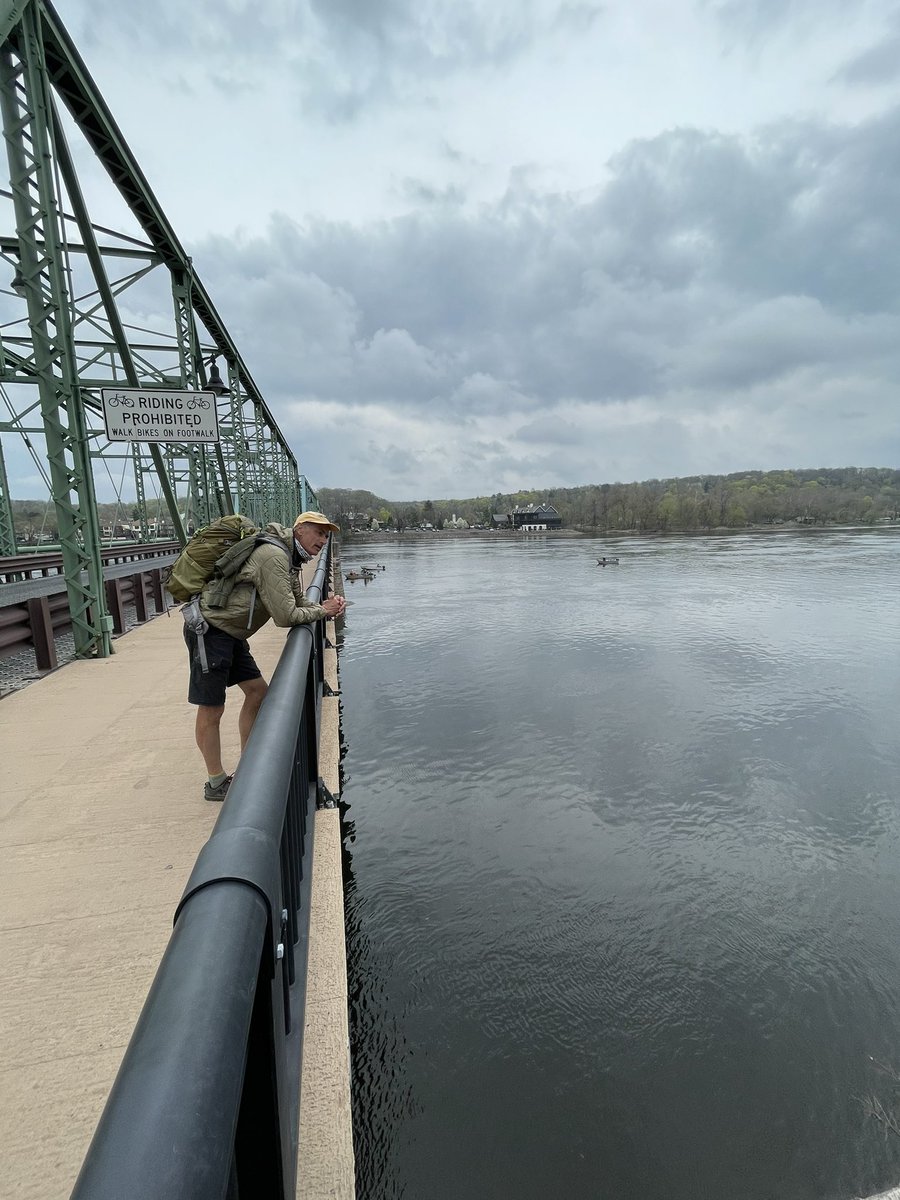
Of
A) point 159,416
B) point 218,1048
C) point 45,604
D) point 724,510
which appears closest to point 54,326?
point 159,416

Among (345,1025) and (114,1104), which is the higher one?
(114,1104)

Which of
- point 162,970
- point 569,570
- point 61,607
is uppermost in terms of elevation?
point 162,970

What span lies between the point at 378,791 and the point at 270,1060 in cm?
908

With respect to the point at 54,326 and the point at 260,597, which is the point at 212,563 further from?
the point at 54,326

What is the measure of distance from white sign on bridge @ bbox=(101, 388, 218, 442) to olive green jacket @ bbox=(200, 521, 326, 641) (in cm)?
420

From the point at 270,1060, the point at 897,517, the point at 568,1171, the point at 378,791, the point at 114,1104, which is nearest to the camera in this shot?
the point at 114,1104

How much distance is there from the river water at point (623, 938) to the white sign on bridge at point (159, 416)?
19.0 feet

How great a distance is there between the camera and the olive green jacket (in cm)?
361

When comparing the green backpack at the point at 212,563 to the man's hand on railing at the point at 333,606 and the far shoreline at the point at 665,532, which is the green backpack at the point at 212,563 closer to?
the man's hand on railing at the point at 333,606

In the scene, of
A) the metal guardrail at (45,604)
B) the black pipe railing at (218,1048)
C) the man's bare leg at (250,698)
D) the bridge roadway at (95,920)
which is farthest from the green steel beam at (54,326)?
the black pipe railing at (218,1048)

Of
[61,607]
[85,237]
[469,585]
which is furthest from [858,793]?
[469,585]

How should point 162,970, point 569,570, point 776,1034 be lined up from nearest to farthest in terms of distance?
point 162,970
point 776,1034
point 569,570

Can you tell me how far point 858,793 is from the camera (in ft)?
33.9

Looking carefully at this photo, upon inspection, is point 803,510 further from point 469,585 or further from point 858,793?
point 858,793
